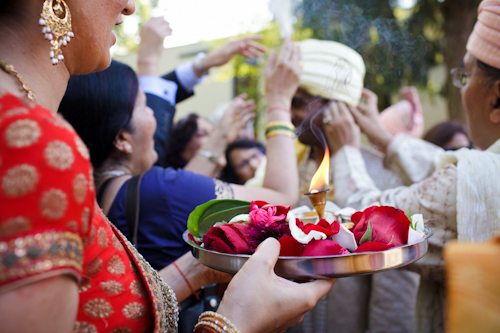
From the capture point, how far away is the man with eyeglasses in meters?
1.49

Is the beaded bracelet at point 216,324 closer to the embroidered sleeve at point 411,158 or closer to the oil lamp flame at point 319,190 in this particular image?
the oil lamp flame at point 319,190

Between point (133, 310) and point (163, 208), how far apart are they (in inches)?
30.8

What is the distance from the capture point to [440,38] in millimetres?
9219

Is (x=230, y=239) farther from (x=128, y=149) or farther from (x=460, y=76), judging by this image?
A: (x=460, y=76)

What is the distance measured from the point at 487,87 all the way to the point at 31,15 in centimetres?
206

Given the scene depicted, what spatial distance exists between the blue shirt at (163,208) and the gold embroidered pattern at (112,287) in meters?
0.77

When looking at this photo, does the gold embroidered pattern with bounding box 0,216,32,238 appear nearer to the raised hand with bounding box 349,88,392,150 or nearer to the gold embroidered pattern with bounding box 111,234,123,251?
the gold embroidered pattern with bounding box 111,234,123,251

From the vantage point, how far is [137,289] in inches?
40.6

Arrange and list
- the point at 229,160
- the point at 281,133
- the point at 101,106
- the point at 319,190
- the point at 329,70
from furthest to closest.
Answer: the point at 229,160
the point at 329,70
the point at 281,133
the point at 101,106
the point at 319,190

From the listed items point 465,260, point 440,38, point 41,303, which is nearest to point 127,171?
point 41,303

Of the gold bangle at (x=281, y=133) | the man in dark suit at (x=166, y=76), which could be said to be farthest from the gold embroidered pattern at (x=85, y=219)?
the man in dark suit at (x=166, y=76)

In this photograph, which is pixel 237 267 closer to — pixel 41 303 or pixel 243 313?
pixel 243 313

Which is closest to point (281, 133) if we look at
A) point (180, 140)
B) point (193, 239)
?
point (193, 239)

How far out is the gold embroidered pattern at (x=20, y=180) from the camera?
584mm
